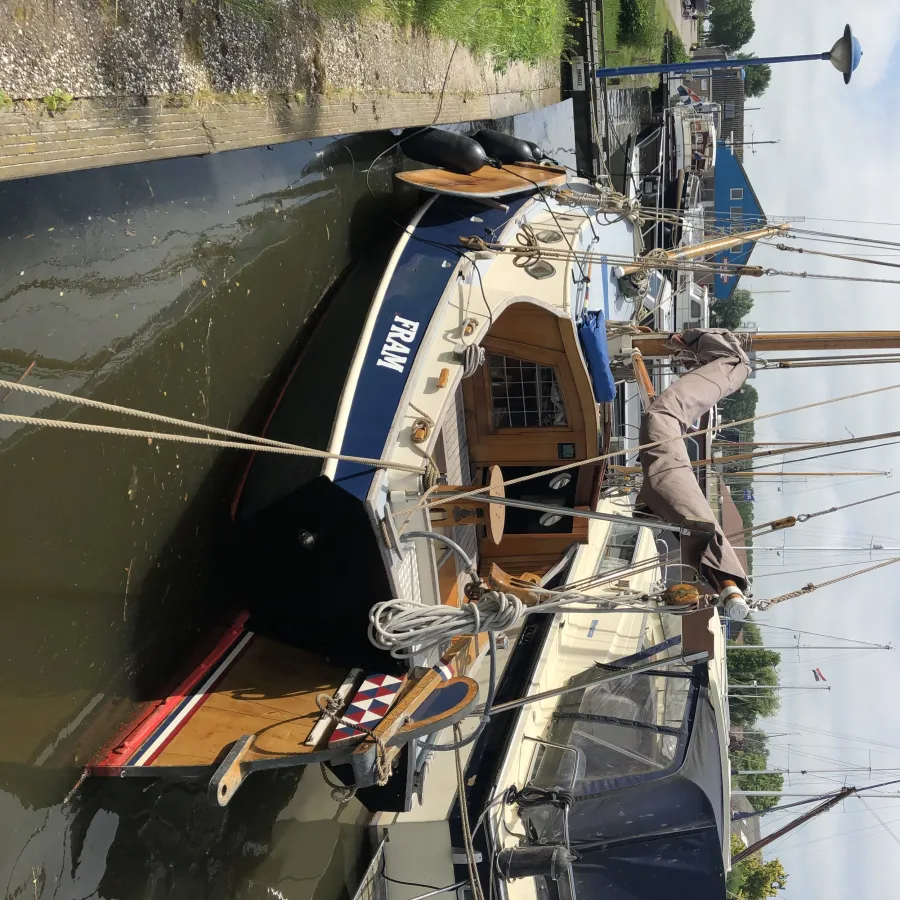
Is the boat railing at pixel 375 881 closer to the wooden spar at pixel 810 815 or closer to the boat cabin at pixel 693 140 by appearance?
the wooden spar at pixel 810 815

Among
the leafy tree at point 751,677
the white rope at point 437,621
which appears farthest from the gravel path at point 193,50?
the leafy tree at point 751,677

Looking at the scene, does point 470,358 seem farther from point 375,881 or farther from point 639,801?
point 375,881

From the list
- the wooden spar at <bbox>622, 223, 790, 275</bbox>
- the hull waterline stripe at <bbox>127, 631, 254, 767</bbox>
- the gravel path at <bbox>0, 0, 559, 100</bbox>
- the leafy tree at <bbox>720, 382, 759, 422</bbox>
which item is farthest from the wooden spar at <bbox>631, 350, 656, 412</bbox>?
the leafy tree at <bbox>720, 382, 759, 422</bbox>

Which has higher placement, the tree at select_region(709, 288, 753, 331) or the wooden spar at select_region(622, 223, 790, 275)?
the wooden spar at select_region(622, 223, 790, 275)

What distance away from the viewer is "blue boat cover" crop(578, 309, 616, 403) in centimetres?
545

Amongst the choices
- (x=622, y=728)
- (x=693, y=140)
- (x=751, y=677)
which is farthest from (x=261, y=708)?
(x=751, y=677)

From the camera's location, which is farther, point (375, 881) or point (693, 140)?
point (693, 140)

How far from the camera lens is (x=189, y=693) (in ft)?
13.0

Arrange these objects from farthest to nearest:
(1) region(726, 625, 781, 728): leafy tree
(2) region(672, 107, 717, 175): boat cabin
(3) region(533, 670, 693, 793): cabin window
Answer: (1) region(726, 625, 781, 728): leafy tree → (2) region(672, 107, 717, 175): boat cabin → (3) region(533, 670, 693, 793): cabin window

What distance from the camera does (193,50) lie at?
11.0 feet

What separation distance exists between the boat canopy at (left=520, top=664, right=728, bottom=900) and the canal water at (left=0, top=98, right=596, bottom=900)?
1617mm

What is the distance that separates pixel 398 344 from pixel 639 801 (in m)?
3.38

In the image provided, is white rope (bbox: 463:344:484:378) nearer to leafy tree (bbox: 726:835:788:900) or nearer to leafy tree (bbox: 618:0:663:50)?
leafy tree (bbox: 618:0:663:50)

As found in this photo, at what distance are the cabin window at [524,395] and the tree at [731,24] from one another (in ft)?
118
